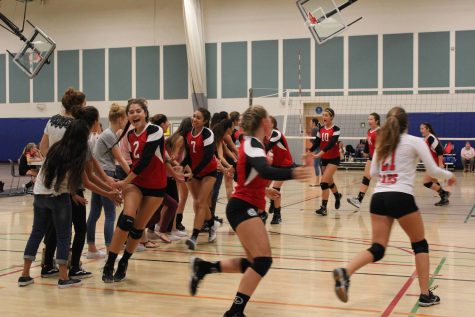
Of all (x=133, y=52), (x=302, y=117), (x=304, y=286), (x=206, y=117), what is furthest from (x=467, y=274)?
(x=133, y=52)

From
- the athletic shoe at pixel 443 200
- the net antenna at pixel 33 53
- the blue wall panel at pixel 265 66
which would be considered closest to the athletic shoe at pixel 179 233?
the athletic shoe at pixel 443 200

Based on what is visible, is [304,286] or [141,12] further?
[141,12]

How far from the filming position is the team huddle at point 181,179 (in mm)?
4383

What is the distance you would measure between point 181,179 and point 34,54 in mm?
15893

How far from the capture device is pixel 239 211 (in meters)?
4.40

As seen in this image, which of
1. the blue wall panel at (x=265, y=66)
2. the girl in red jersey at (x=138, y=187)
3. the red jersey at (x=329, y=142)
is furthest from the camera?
the blue wall panel at (x=265, y=66)

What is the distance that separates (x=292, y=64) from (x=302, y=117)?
2464 millimetres

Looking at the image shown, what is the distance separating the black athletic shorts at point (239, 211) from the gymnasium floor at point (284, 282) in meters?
0.84

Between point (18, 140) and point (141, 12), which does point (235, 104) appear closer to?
point (141, 12)

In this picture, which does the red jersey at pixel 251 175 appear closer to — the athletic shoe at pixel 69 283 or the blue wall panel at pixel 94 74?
the athletic shoe at pixel 69 283

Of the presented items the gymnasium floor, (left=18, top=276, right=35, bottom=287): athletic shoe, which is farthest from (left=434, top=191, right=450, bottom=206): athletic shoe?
(left=18, top=276, right=35, bottom=287): athletic shoe

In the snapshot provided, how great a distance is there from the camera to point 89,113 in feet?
17.9

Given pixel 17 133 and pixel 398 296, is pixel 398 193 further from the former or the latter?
pixel 17 133

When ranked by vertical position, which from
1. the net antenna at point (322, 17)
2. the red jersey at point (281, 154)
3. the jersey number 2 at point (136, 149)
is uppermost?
the net antenna at point (322, 17)
